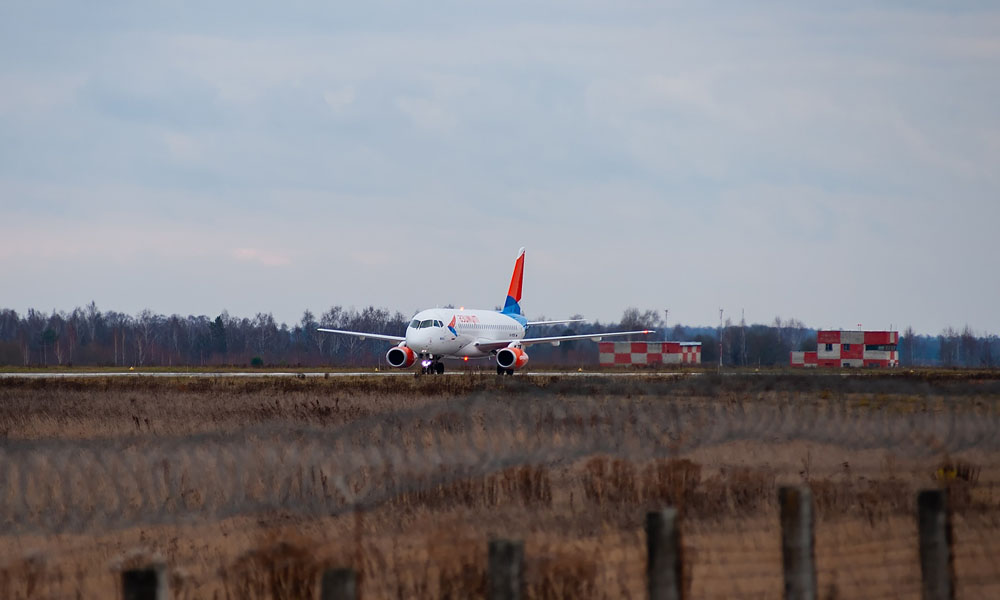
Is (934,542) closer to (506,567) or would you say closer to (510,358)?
(506,567)

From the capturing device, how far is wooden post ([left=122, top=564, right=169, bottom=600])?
185 inches

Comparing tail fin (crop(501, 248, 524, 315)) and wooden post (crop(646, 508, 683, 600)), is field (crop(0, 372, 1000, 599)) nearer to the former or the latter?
wooden post (crop(646, 508, 683, 600))

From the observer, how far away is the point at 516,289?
72000 millimetres

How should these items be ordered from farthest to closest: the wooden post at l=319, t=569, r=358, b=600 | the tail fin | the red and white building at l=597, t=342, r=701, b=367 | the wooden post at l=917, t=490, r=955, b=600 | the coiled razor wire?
the red and white building at l=597, t=342, r=701, b=367, the tail fin, the coiled razor wire, the wooden post at l=917, t=490, r=955, b=600, the wooden post at l=319, t=569, r=358, b=600

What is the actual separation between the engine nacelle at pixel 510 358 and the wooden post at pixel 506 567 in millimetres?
49668

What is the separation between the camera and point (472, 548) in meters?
10.4

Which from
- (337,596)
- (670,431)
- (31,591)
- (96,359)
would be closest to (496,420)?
(670,431)

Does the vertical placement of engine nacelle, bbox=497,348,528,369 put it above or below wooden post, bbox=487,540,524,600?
above

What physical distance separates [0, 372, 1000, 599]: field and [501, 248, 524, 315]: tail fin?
51493 millimetres

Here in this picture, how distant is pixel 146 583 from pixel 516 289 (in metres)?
67.3

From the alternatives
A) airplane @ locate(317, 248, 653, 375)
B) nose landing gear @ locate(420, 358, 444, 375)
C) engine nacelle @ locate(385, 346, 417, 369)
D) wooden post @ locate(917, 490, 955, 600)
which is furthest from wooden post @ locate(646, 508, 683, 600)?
engine nacelle @ locate(385, 346, 417, 369)

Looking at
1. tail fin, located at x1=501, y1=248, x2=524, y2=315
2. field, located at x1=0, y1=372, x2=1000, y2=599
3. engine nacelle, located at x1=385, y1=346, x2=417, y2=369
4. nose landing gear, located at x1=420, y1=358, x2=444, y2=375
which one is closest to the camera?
field, located at x1=0, y1=372, x2=1000, y2=599

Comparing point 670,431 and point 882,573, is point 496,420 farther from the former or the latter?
point 882,573

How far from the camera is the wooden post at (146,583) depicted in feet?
Result: 15.4
